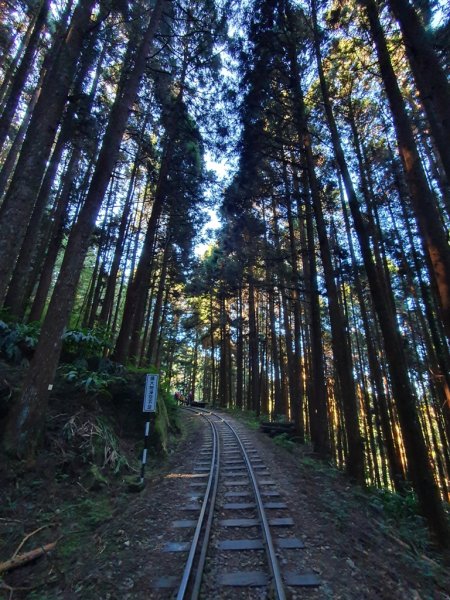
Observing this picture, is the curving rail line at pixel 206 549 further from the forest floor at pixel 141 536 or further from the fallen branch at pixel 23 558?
the fallen branch at pixel 23 558

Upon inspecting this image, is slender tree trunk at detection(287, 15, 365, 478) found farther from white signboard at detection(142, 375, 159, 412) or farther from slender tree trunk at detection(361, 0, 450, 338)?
white signboard at detection(142, 375, 159, 412)

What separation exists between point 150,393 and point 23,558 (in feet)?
12.0

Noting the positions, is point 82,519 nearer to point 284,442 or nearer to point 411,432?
point 411,432

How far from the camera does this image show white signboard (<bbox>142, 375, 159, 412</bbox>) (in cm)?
715

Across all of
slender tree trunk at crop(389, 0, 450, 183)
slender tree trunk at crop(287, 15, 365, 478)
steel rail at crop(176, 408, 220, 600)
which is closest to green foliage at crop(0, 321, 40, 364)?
steel rail at crop(176, 408, 220, 600)

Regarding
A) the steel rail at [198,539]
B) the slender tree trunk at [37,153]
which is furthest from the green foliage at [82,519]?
the slender tree trunk at [37,153]

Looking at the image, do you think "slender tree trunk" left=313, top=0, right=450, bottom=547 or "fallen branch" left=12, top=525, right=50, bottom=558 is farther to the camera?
"slender tree trunk" left=313, top=0, right=450, bottom=547

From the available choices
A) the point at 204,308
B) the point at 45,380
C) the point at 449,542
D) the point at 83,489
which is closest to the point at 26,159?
the point at 45,380

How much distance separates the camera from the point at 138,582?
3.56 metres

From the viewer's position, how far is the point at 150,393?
7.29 meters

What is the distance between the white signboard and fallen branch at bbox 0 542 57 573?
314 centimetres

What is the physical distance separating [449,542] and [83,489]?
255 inches

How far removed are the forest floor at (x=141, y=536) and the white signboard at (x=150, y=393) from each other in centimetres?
142

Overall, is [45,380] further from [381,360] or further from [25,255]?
[381,360]
